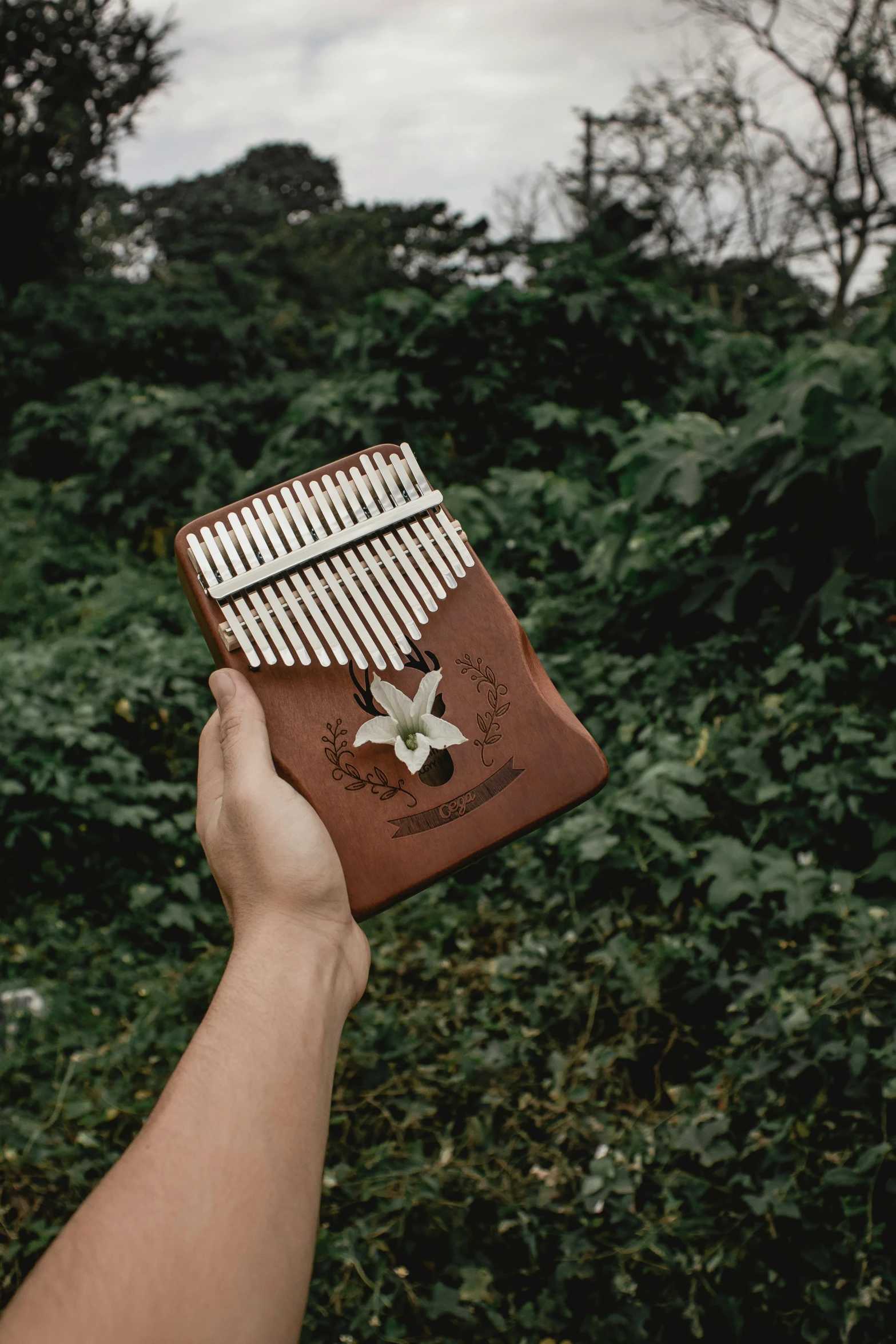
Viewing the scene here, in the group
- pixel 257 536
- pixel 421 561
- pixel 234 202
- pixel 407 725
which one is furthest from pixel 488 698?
pixel 234 202

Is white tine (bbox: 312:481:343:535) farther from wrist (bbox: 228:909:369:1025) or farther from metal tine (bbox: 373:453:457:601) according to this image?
wrist (bbox: 228:909:369:1025)

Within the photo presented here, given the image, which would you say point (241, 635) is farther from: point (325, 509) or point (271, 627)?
point (325, 509)

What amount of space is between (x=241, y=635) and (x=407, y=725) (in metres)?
0.32

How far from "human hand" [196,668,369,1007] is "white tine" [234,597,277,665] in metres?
0.07

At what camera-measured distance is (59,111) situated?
12922mm

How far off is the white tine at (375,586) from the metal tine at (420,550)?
0.07 m

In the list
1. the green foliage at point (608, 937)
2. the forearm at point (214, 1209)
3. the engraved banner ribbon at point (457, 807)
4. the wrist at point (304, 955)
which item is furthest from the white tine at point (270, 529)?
the green foliage at point (608, 937)

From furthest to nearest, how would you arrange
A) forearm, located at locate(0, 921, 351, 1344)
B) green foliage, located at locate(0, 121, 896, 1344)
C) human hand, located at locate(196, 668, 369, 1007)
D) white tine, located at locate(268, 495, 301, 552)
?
green foliage, located at locate(0, 121, 896, 1344)
white tine, located at locate(268, 495, 301, 552)
human hand, located at locate(196, 668, 369, 1007)
forearm, located at locate(0, 921, 351, 1344)

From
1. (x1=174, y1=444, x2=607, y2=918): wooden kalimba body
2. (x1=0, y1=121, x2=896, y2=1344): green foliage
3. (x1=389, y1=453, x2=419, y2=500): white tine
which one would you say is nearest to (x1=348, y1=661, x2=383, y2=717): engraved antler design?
(x1=174, y1=444, x2=607, y2=918): wooden kalimba body

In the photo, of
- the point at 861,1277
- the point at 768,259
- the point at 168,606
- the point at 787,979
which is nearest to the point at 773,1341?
the point at 861,1277

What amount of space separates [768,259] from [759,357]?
39.2 feet

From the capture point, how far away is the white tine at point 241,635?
4.95 ft

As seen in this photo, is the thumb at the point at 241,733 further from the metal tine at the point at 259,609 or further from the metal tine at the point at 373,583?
the metal tine at the point at 373,583

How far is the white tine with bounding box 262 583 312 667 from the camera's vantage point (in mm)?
1534
